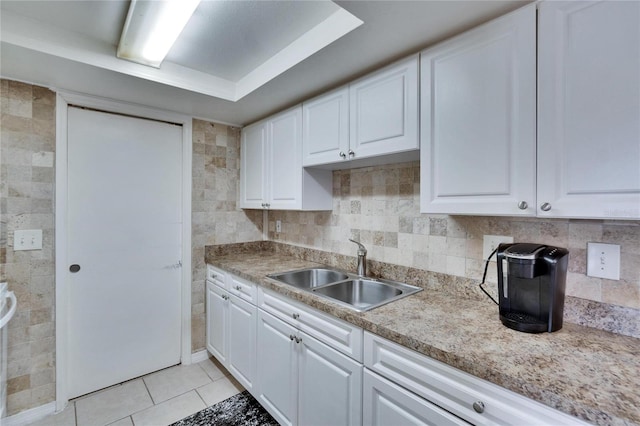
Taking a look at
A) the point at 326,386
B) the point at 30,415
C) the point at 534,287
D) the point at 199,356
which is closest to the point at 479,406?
the point at 534,287

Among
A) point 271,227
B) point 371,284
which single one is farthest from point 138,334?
point 371,284

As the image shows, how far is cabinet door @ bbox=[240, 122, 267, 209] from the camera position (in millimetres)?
2451

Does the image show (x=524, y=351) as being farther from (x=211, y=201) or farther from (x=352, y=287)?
(x=211, y=201)

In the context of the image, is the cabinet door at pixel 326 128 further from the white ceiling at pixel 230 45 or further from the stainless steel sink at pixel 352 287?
the stainless steel sink at pixel 352 287

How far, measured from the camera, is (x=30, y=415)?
6.14 ft

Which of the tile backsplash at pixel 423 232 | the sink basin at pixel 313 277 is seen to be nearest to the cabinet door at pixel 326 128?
the tile backsplash at pixel 423 232

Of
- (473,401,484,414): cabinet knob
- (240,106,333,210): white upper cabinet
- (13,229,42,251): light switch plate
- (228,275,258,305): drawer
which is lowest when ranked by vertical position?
(473,401,484,414): cabinet knob

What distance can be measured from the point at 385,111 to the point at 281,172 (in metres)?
0.99

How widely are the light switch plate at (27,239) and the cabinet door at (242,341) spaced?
1.27 m

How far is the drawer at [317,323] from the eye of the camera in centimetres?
129

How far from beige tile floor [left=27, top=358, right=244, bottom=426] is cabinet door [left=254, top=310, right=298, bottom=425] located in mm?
482

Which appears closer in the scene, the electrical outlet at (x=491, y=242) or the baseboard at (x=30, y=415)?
the electrical outlet at (x=491, y=242)

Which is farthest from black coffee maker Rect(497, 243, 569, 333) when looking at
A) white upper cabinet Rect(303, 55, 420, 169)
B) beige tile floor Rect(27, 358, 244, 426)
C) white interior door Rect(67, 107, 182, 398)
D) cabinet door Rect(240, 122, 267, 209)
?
white interior door Rect(67, 107, 182, 398)

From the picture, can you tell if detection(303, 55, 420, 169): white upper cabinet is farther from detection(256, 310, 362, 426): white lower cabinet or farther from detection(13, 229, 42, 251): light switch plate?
detection(13, 229, 42, 251): light switch plate
